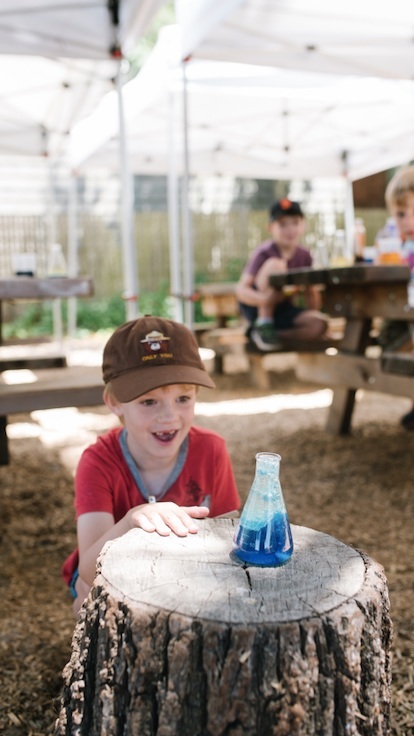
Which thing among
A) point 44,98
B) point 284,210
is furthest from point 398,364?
point 44,98

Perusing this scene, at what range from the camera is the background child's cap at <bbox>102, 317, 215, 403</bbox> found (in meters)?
1.63

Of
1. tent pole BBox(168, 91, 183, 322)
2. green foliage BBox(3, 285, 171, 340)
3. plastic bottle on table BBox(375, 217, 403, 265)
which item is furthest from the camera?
green foliage BBox(3, 285, 171, 340)

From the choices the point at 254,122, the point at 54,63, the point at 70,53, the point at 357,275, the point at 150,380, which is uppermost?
the point at 54,63

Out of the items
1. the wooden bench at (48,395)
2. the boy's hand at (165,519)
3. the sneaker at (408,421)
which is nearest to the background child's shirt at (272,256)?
the sneaker at (408,421)

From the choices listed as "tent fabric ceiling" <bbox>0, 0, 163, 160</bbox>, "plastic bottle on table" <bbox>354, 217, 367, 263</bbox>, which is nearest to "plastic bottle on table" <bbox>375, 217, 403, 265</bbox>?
"plastic bottle on table" <bbox>354, 217, 367, 263</bbox>

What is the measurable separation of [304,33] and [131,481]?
142 inches

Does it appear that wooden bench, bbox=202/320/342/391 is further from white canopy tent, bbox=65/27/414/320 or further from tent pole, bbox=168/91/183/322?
white canopy tent, bbox=65/27/414/320

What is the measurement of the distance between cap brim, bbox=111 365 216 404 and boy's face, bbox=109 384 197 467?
4 cm

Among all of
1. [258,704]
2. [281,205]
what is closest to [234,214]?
[281,205]

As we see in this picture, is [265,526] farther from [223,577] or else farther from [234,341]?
[234,341]

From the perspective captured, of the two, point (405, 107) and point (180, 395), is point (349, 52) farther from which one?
point (180, 395)

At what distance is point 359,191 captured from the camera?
13.0 metres

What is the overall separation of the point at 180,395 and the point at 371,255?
3.14m

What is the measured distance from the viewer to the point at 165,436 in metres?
1.67
